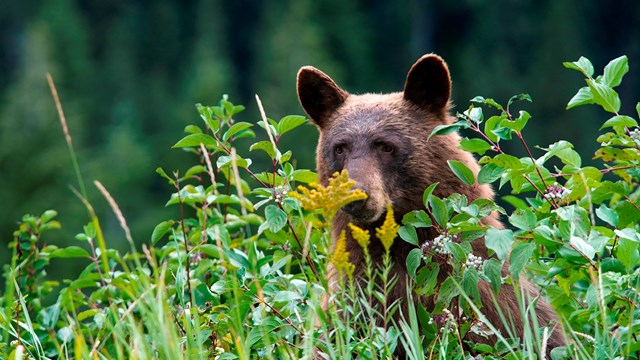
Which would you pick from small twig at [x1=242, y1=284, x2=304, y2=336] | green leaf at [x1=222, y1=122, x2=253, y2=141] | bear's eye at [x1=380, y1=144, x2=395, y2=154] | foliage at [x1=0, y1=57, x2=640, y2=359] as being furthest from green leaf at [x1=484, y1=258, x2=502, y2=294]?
bear's eye at [x1=380, y1=144, x2=395, y2=154]

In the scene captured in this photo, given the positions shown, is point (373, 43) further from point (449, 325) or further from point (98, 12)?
point (449, 325)

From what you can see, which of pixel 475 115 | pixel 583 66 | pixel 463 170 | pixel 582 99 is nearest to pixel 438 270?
pixel 463 170

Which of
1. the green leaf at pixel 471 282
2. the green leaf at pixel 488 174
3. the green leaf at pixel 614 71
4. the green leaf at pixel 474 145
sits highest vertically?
the green leaf at pixel 614 71

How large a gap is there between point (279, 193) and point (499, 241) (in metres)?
1.01

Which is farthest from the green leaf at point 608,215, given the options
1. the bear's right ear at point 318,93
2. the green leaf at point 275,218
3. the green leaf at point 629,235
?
the bear's right ear at point 318,93

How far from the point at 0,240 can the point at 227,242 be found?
30.1 meters

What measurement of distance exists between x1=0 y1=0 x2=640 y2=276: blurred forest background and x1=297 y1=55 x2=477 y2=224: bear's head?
1577 inches

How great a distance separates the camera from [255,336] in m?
4.12

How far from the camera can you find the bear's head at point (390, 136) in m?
5.16

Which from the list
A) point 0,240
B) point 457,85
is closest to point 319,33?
point 457,85

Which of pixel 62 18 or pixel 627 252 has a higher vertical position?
pixel 627 252

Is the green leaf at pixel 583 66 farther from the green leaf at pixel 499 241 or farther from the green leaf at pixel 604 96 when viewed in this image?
the green leaf at pixel 499 241

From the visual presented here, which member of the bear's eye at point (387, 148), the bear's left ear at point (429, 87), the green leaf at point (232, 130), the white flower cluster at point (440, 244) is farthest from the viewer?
the bear's left ear at point (429, 87)

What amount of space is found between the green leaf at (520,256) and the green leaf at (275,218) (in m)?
0.87
